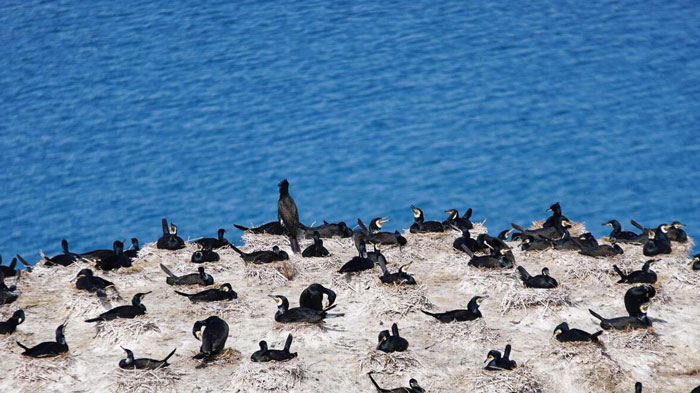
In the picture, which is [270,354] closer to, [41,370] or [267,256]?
[41,370]

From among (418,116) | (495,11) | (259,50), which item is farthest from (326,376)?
(495,11)

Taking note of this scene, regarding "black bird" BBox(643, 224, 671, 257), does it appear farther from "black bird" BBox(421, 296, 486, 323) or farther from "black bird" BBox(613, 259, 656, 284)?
"black bird" BBox(421, 296, 486, 323)

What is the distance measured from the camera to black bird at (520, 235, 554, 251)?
16188 mm

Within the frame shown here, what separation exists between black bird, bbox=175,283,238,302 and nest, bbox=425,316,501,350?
3.05 metres

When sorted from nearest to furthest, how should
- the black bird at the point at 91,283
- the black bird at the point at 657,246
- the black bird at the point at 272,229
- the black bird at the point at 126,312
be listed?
the black bird at the point at 126,312, the black bird at the point at 91,283, the black bird at the point at 657,246, the black bird at the point at 272,229

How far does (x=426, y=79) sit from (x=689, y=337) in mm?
15258

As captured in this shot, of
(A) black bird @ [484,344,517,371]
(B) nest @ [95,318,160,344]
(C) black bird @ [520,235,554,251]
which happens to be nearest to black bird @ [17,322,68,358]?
(B) nest @ [95,318,160,344]

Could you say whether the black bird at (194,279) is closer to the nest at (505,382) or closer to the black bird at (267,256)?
the black bird at (267,256)

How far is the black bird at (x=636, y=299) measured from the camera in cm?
1284

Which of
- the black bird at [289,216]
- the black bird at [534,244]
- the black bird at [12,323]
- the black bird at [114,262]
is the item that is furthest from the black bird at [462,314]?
the black bird at [12,323]

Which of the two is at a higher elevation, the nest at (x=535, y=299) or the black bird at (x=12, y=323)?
the black bird at (x=12, y=323)

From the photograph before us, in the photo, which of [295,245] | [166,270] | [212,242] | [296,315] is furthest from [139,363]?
[295,245]

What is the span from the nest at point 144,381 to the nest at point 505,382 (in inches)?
149

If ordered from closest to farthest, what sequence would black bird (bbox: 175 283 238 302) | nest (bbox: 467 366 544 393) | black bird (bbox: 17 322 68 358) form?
nest (bbox: 467 366 544 393)
black bird (bbox: 17 322 68 358)
black bird (bbox: 175 283 238 302)
